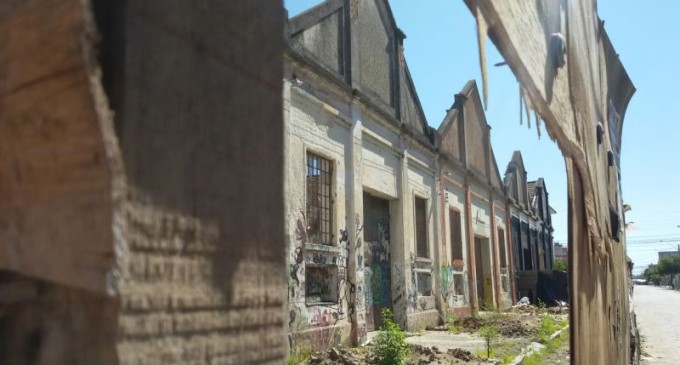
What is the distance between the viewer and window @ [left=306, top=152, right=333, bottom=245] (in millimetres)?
9469

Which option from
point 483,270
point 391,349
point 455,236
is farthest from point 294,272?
point 483,270

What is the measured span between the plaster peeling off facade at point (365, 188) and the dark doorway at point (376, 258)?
23 millimetres

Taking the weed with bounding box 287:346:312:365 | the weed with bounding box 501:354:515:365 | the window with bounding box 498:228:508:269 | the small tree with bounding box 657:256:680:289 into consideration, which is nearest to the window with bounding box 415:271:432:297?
the weed with bounding box 501:354:515:365

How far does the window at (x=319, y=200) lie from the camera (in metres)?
9.47

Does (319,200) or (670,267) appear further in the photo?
(670,267)

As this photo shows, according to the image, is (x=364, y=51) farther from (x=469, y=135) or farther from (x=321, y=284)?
(x=469, y=135)

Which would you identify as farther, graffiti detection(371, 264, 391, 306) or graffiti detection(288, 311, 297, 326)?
graffiti detection(371, 264, 391, 306)

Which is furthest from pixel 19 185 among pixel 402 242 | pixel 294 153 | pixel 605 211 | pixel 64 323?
pixel 402 242

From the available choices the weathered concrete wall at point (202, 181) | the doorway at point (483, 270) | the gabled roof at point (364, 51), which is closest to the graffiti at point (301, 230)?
the gabled roof at point (364, 51)

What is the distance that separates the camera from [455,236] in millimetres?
16938

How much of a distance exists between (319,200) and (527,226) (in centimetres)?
2031

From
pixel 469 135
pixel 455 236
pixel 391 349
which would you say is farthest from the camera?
pixel 469 135

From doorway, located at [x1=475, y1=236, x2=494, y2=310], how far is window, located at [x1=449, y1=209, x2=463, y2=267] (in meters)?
2.82

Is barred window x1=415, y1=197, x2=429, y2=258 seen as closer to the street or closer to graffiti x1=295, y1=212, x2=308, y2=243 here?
the street
